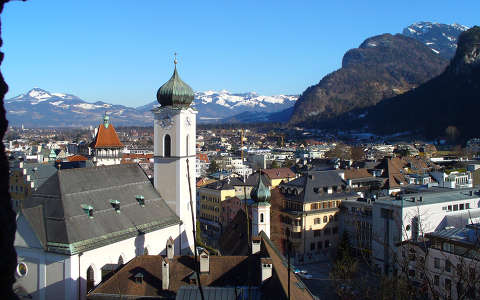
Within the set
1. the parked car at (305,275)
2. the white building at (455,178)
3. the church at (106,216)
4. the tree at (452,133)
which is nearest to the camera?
the church at (106,216)

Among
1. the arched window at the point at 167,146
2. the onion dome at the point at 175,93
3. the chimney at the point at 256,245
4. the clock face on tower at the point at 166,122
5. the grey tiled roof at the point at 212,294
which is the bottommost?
the grey tiled roof at the point at 212,294

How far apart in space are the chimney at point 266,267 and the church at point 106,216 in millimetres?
6819

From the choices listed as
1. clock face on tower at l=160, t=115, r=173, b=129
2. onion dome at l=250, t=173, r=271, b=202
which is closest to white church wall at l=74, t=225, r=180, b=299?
onion dome at l=250, t=173, r=271, b=202

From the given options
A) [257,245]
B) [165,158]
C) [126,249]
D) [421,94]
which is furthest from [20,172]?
[421,94]

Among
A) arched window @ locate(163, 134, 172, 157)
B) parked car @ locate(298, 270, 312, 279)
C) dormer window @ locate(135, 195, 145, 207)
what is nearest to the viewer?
dormer window @ locate(135, 195, 145, 207)

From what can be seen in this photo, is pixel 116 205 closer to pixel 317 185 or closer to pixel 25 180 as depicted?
pixel 317 185

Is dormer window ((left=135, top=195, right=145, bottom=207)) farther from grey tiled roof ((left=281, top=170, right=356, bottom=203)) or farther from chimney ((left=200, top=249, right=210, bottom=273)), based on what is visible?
grey tiled roof ((left=281, top=170, right=356, bottom=203))

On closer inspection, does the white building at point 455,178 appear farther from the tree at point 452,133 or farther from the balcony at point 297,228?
the tree at point 452,133

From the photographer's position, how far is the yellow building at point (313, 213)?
4728 centimetres

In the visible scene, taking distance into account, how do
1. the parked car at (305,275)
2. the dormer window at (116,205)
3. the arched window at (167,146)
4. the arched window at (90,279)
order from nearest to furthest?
the arched window at (90,279), the dormer window at (116,205), the arched window at (167,146), the parked car at (305,275)

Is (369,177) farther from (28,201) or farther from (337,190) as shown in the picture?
(28,201)

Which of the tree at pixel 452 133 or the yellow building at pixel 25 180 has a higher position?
the tree at pixel 452 133

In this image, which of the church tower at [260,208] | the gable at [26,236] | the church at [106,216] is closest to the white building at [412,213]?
the church tower at [260,208]

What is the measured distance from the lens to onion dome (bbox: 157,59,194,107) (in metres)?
35.0
